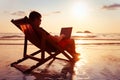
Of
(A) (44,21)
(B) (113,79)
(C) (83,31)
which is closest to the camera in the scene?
(B) (113,79)

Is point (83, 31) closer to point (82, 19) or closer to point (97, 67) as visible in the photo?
point (82, 19)

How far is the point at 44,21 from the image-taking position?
736 inches

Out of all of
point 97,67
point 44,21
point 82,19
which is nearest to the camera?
point 97,67

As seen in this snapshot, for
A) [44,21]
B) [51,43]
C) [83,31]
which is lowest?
[83,31]

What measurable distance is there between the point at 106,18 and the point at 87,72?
1566cm

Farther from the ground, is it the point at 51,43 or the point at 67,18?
the point at 51,43

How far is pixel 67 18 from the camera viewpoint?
1911 centimetres

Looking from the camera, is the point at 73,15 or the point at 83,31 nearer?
the point at 73,15

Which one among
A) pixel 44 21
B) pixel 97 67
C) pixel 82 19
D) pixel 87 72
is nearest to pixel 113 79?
pixel 87 72

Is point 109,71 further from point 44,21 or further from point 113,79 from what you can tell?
point 44,21

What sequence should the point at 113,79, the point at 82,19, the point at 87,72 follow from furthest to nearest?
the point at 82,19 → the point at 87,72 → the point at 113,79

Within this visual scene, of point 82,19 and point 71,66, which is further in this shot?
point 82,19

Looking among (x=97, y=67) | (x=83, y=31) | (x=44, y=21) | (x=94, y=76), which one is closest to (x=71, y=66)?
(x=97, y=67)

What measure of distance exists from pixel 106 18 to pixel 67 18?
2914 mm
